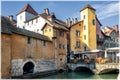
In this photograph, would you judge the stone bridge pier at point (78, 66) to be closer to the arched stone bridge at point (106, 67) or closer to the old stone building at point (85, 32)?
the arched stone bridge at point (106, 67)

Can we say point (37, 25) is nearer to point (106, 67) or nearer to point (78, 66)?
point (78, 66)

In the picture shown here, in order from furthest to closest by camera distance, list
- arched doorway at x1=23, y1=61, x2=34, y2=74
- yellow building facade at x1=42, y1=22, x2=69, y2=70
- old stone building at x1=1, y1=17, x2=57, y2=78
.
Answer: yellow building facade at x1=42, y1=22, x2=69, y2=70, arched doorway at x1=23, y1=61, x2=34, y2=74, old stone building at x1=1, y1=17, x2=57, y2=78

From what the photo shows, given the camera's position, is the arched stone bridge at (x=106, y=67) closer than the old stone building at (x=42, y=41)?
No

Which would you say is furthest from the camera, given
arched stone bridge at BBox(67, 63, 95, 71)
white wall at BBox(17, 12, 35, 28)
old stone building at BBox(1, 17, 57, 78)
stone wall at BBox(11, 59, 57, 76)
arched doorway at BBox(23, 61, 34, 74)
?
white wall at BBox(17, 12, 35, 28)

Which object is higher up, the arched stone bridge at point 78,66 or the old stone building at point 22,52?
the old stone building at point 22,52

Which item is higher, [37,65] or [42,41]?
[42,41]

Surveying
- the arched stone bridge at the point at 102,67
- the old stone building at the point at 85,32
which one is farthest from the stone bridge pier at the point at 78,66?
the old stone building at the point at 85,32

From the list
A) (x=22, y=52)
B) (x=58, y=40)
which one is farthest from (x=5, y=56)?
(x=58, y=40)

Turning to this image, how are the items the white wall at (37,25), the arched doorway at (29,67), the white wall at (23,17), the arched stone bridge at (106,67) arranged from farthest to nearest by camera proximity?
the white wall at (23,17)
the white wall at (37,25)
the arched stone bridge at (106,67)
the arched doorway at (29,67)

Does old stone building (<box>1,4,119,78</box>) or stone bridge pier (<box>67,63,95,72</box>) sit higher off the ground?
old stone building (<box>1,4,119,78</box>)

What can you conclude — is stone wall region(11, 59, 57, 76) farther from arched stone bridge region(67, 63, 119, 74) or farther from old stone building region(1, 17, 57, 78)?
arched stone bridge region(67, 63, 119, 74)

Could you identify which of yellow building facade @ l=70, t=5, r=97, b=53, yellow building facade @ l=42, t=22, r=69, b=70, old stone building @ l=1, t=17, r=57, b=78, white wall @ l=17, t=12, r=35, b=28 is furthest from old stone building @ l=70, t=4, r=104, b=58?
white wall @ l=17, t=12, r=35, b=28

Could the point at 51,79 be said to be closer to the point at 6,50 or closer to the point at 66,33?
the point at 6,50

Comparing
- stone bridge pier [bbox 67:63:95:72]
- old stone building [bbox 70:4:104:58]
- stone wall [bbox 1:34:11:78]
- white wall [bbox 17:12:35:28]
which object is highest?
white wall [bbox 17:12:35:28]
